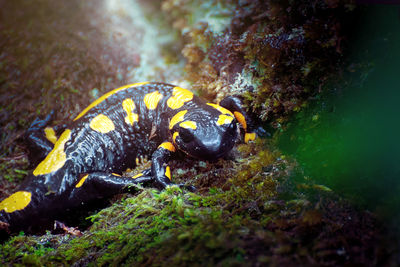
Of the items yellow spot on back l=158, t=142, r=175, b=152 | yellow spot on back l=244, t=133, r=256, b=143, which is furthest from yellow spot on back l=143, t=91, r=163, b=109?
yellow spot on back l=244, t=133, r=256, b=143

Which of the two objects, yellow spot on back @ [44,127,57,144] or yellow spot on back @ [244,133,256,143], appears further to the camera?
yellow spot on back @ [44,127,57,144]

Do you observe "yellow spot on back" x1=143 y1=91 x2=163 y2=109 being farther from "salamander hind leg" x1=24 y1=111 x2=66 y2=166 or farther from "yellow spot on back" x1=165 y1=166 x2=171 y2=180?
"salamander hind leg" x1=24 y1=111 x2=66 y2=166

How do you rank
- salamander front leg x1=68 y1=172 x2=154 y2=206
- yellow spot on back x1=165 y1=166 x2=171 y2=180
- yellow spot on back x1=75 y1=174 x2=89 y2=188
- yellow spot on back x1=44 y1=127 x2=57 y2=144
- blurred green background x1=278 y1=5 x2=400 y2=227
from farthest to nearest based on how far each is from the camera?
yellow spot on back x1=44 y1=127 x2=57 y2=144 → yellow spot on back x1=75 y1=174 x2=89 y2=188 → salamander front leg x1=68 y1=172 x2=154 y2=206 → yellow spot on back x1=165 y1=166 x2=171 y2=180 → blurred green background x1=278 y1=5 x2=400 y2=227

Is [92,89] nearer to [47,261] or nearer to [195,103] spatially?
[195,103]

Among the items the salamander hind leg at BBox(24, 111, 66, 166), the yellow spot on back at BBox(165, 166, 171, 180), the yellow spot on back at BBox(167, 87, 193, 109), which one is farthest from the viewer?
the salamander hind leg at BBox(24, 111, 66, 166)

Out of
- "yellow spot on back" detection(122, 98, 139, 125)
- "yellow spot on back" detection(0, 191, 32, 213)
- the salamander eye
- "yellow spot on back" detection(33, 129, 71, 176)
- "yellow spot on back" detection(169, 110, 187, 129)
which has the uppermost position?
"yellow spot on back" detection(122, 98, 139, 125)

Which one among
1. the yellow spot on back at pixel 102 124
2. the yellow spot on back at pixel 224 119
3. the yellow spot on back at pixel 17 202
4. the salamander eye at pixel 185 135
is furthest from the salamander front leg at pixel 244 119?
the yellow spot on back at pixel 17 202

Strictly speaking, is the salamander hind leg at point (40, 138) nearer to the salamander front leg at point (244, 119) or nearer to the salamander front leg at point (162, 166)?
the salamander front leg at point (162, 166)
